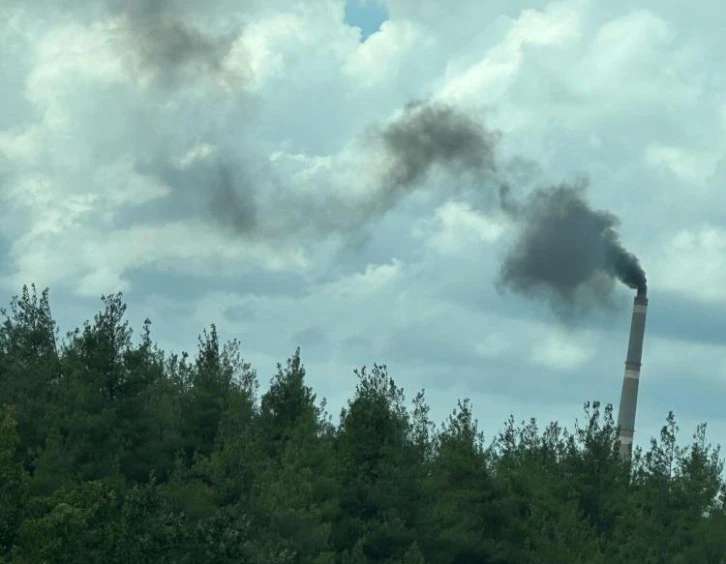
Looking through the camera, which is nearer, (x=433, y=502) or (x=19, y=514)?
(x=19, y=514)

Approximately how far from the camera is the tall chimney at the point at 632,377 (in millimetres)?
114125

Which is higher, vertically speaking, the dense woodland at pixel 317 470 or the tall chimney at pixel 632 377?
the tall chimney at pixel 632 377

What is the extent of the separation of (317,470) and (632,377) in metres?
42.6

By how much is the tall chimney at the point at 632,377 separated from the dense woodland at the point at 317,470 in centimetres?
1651

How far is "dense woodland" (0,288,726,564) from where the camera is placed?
6825 centimetres

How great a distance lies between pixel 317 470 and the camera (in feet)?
254

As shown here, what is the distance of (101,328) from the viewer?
3068 inches

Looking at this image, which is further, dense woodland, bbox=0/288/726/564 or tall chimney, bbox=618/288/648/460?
tall chimney, bbox=618/288/648/460

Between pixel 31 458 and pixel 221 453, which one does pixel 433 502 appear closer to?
pixel 221 453

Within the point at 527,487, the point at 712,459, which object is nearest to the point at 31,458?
the point at 527,487

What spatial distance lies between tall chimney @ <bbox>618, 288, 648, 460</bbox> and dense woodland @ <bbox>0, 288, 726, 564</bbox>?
650 inches

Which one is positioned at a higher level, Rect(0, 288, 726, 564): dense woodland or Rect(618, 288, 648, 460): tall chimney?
Rect(618, 288, 648, 460): tall chimney

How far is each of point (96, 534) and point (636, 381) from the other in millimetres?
71126

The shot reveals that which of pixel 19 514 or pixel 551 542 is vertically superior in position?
pixel 551 542
